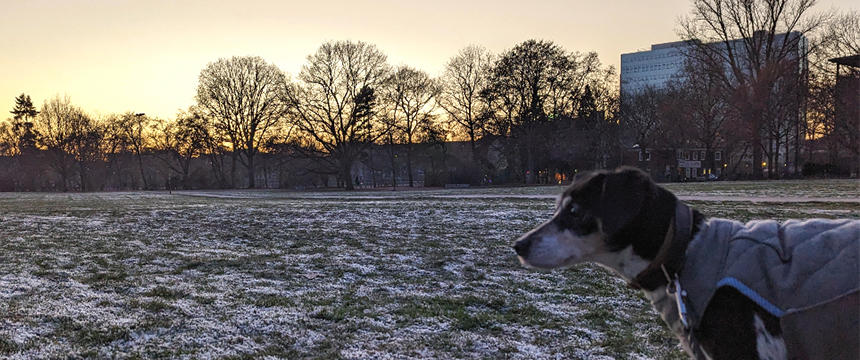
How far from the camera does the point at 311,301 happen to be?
250 inches

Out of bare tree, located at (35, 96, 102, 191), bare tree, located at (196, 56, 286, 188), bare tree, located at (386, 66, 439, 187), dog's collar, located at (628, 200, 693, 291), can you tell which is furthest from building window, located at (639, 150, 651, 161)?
bare tree, located at (35, 96, 102, 191)

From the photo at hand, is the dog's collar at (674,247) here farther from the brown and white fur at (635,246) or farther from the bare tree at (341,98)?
the bare tree at (341,98)

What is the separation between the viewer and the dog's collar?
9.40 feet

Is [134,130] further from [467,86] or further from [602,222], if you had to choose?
[602,222]

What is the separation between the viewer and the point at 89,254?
404 inches

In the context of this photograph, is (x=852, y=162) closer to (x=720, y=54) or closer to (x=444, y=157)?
(x=720, y=54)

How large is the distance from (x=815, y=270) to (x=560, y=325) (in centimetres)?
301

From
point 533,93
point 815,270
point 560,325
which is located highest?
point 533,93

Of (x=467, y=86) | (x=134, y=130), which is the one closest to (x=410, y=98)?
(x=467, y=86)

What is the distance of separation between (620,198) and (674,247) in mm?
440

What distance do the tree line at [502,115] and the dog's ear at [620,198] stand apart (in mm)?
44510

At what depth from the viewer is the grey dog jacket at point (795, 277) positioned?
2.56m

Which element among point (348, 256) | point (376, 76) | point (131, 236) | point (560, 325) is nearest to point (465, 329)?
point (560, 325)

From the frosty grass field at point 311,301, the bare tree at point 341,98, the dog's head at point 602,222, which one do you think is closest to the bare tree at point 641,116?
the bare tree at point 341,98
